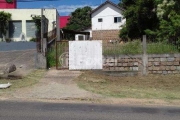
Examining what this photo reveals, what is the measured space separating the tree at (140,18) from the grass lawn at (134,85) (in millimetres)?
15940

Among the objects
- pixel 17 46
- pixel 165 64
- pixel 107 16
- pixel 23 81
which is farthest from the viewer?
pixel 107 16

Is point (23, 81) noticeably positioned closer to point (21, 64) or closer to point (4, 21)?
point (21, 64)

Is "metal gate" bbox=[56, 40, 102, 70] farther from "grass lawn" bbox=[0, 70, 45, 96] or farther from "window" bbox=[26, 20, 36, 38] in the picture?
"window" bbox=[26, 20, 36, 38]

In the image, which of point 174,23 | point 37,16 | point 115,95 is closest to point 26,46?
point 37,16

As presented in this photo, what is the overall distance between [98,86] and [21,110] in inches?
232

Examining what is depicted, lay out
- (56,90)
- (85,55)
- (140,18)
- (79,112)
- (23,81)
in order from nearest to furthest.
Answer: (79,112), (56,90), (23,81), (85,55), (140,18)

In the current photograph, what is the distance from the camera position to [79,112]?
367 inches

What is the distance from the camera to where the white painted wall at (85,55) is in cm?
1873

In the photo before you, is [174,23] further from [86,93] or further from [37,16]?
[37,16]

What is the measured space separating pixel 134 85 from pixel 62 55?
226 inches

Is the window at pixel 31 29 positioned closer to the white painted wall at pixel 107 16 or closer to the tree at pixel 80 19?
the white painted wall at pixel 107 16

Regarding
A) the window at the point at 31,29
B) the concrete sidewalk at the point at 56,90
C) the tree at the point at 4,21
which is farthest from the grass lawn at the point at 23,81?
the tree at the point at 4,21

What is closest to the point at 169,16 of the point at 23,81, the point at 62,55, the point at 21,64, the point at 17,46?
the point at 62,55

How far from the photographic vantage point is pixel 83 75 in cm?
1742
